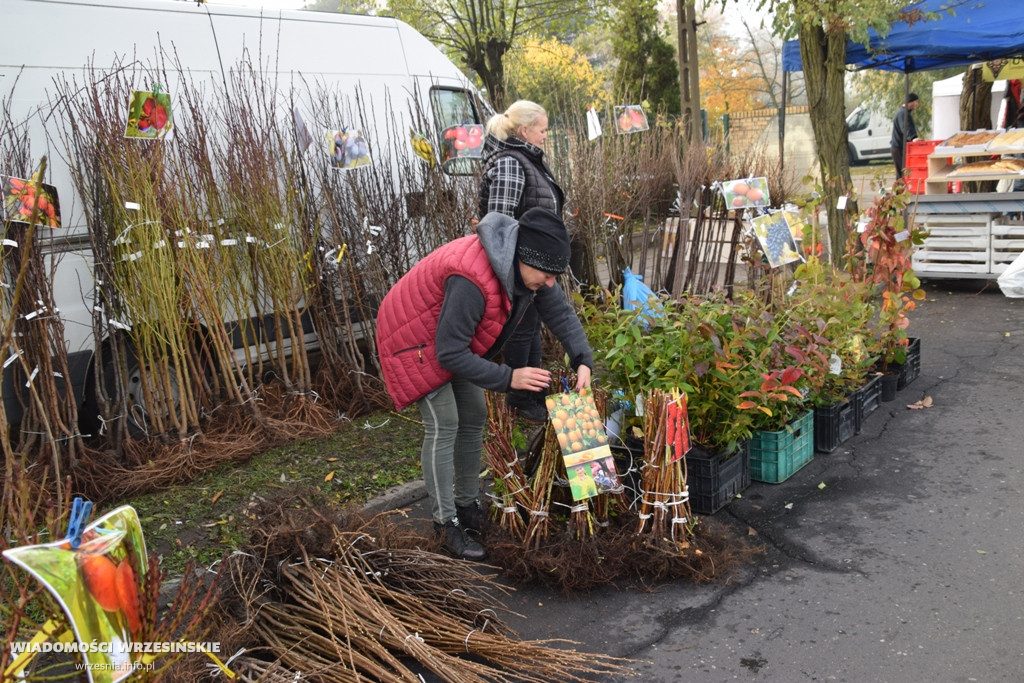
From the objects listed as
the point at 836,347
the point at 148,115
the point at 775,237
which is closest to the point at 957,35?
the point at 775,237

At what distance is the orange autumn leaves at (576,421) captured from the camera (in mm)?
3717

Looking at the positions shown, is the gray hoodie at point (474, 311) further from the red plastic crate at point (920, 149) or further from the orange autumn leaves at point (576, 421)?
the red plastic crate at point (920, 149)

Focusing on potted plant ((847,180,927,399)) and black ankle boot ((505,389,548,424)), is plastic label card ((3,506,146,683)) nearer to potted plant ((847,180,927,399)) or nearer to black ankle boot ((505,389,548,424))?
black ankle boot ((505,389,548,424))

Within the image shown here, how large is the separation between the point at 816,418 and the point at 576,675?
2.77 m

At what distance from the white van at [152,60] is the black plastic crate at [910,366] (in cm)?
371

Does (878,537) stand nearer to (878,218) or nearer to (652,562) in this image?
(652,562)

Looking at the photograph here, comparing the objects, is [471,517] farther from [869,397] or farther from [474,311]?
[869,397]

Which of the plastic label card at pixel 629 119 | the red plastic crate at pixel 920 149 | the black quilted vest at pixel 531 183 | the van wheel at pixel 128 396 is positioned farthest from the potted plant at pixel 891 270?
the red plastic crate at pixel 920 149

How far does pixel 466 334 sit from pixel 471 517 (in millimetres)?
1018

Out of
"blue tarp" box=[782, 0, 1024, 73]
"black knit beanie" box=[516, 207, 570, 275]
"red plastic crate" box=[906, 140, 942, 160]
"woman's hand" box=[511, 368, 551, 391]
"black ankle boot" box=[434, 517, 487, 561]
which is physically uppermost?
"blue tarp" box=[782, 0, 1024, 73]

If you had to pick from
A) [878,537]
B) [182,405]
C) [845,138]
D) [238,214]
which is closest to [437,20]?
[845,138]

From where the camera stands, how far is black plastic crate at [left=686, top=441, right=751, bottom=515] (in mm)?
4387

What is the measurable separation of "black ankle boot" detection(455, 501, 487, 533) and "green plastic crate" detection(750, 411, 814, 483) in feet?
5.51

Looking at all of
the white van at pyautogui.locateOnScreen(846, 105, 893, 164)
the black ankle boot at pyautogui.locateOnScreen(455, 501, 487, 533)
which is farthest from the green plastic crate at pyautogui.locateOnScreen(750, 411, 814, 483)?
the white van at pyautogui.locateOnScreen(846, 105, 893, 164)
